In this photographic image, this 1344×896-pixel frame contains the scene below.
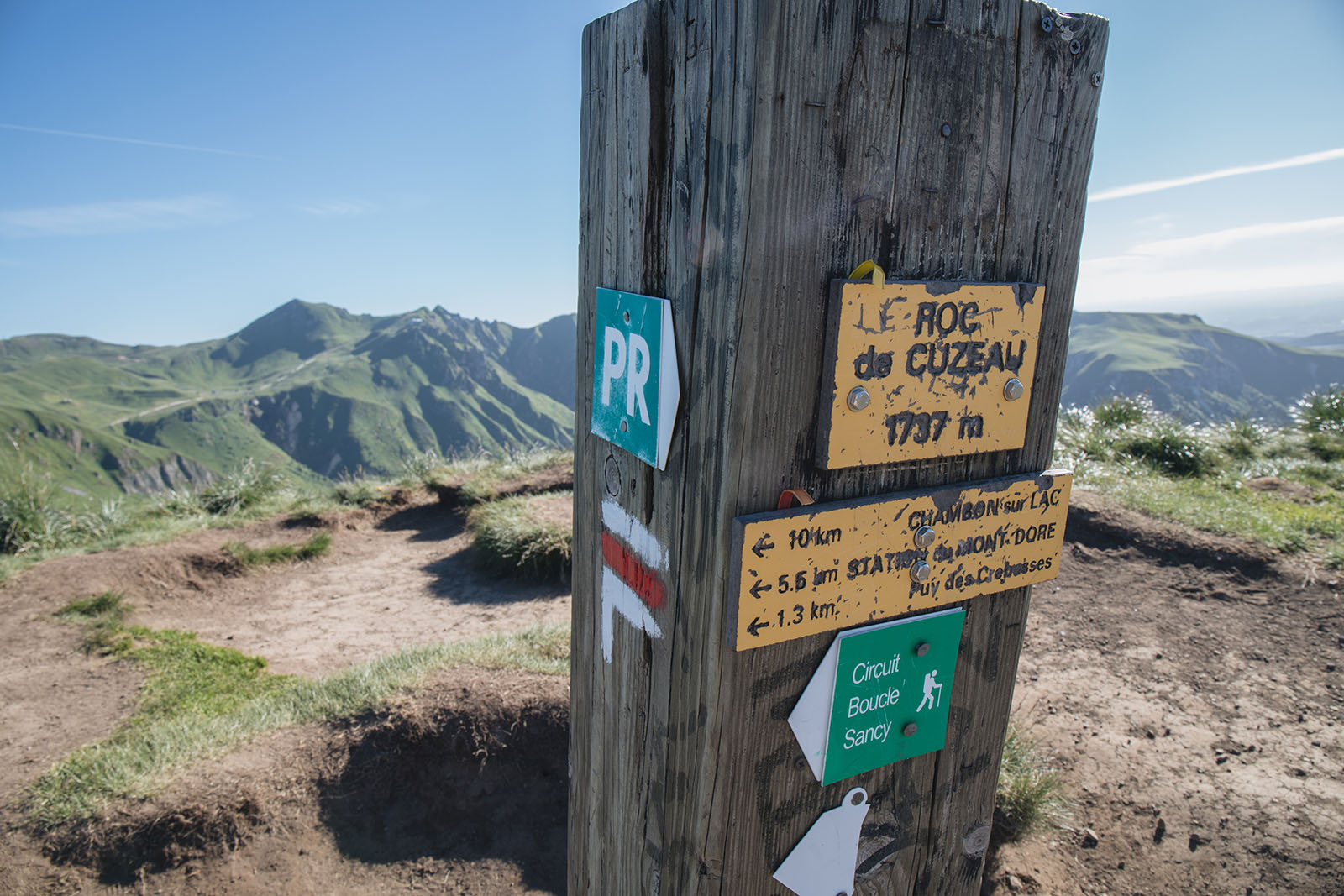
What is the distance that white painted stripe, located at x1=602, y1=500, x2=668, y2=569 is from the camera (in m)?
1.20

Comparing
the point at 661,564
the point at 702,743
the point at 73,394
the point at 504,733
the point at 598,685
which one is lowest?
the point at 73,394

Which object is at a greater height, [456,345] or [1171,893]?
[1171,893]

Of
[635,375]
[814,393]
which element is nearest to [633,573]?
[635,375]

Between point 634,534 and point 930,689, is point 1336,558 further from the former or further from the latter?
point 634,534

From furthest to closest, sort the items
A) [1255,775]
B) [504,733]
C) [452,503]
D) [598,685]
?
[452,503] → [504,733] → [1255,775] → [598,685]

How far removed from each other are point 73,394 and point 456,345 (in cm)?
5938

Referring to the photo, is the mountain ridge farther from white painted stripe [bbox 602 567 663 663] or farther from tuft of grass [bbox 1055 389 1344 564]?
white painted stripe [bbox 602 567 663 663]

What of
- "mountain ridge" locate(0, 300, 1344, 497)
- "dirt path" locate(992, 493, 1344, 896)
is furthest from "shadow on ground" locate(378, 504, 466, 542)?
"mountain ridge" locate(0, 300, 1344, 497)

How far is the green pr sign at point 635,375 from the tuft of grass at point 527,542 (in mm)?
5073

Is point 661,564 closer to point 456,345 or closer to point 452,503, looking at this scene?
point 452,503

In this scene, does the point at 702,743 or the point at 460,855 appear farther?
the point at 460,855

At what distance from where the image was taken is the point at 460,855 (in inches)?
132

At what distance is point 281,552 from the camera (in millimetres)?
7105

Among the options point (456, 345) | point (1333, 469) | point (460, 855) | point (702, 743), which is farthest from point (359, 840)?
point (456, 345)
